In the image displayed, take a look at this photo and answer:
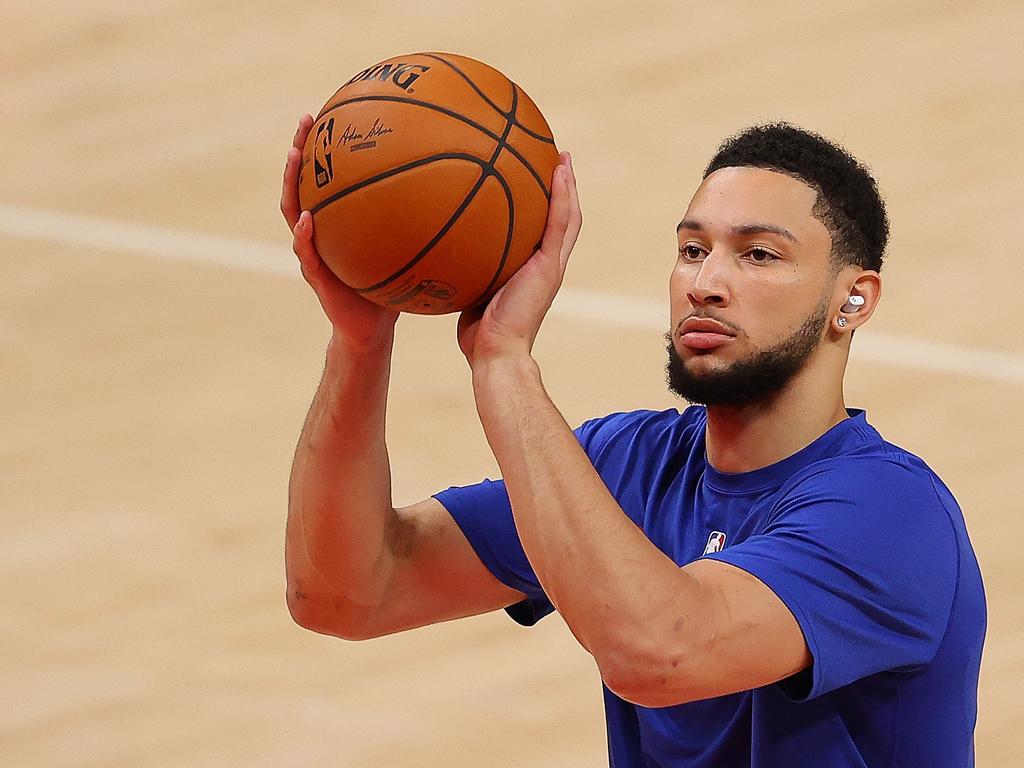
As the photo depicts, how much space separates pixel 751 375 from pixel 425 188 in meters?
0.74

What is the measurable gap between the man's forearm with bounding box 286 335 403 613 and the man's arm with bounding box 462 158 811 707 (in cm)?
74

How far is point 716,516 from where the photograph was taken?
12.5ft

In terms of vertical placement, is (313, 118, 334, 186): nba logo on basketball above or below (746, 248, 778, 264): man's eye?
above

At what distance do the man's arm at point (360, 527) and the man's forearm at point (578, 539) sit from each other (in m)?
0.69

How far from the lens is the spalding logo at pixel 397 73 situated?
3717 millimetres

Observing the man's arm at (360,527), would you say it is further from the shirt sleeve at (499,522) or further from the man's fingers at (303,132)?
the man's fingers at (303,132)

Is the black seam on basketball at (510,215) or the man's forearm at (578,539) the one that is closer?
the man's forearm at (578,539)

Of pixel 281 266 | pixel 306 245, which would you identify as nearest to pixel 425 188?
pixel 306 245

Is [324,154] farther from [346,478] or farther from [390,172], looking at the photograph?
[346,478]

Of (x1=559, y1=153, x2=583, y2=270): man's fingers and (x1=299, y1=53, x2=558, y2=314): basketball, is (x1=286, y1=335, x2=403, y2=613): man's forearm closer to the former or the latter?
(x1=299, y1=53, x2=558, y2=314): basketball

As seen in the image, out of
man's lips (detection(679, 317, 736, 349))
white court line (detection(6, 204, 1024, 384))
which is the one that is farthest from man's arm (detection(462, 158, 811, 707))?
white court line (detection(6, 204, 1024, 384))

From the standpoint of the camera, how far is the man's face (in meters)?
3.70

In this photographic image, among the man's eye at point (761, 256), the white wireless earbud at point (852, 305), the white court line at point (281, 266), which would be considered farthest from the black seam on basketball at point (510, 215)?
the white court line at point (281, 266)

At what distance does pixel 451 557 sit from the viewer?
14.0ft
